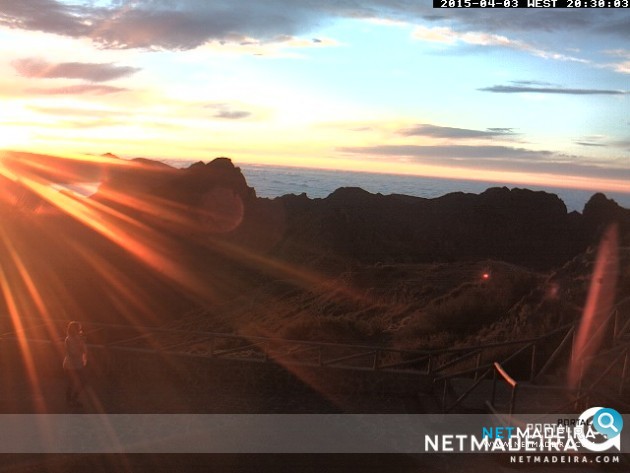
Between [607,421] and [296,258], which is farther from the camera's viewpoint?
[296,258]

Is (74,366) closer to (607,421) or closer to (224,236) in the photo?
(607,421)

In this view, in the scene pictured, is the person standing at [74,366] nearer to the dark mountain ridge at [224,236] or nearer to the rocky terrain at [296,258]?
the rocky terrain at [296,258]

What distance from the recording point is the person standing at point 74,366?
9.63 meters

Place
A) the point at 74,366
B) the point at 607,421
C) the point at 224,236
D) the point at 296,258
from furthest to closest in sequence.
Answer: the point at 224,236
the point at 296,258
the point at 74,366
the point at 607,421

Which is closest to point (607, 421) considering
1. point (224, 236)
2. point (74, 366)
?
point (74, 366)

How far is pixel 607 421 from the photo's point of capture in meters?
7.99

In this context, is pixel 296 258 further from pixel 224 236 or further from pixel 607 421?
pixel 607 421

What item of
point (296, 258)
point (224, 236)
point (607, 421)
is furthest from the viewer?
point (224, 236)

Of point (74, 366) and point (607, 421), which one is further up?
point (74, 366)

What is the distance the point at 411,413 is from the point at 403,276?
27138 mm

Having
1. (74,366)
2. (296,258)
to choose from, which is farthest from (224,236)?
(74,366)

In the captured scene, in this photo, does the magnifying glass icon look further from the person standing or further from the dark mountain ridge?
the dark mountain ridge

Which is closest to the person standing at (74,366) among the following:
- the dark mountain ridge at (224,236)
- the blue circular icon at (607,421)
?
the blue circular icon at (607,421)

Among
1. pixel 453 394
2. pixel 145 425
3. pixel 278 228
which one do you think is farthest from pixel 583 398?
pixel 278 228
